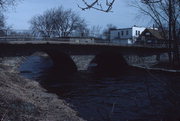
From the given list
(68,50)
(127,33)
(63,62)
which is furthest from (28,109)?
(127,33)

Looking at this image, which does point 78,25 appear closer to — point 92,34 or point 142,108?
point 92,34

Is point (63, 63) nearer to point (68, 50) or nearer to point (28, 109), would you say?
point (68, 50)

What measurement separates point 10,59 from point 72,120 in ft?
65.5

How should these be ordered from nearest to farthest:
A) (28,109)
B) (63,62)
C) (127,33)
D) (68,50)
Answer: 1. (28,109)
2. (68,50)
3. (63,62)
4. (127,33)

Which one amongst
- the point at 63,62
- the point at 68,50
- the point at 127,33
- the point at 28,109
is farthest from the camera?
the point at 127,33

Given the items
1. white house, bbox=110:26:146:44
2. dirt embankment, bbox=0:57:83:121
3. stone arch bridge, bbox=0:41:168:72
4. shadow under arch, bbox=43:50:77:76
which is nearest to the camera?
dirt embankment, bbox=0:57:83:121

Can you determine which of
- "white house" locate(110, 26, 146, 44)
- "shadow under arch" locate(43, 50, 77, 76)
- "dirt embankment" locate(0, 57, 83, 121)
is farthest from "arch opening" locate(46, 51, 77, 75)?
"white house" locate(110, 26, 146, 44)

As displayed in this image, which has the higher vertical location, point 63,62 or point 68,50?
point 68,50

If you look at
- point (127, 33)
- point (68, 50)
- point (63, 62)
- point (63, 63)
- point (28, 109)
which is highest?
point (127, 33)

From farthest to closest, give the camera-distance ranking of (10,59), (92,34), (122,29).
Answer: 1. (122,29)
2. (92,34)
3. (10,59)

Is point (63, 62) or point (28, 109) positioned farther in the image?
point (63, 62)

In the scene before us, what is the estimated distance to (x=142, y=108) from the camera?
13984 mm

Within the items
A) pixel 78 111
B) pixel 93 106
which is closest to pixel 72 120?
pixel 78 111

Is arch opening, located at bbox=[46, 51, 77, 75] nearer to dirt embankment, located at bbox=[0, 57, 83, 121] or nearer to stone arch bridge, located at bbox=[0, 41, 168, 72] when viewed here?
stone arch bridge, located at bbox=[0, 41, 168, 72]
